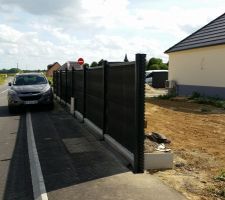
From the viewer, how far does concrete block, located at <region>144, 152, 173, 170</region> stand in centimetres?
748

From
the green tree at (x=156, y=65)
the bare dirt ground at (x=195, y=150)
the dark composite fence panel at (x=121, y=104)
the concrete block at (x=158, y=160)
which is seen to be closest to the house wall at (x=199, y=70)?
the bare dirt ground at (x=195, y=150)

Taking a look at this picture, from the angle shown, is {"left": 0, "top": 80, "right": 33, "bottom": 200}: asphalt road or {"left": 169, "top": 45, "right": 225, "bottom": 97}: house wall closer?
{"left": 0, "top": 80, "right": 33, "bottom": 200}: asphalt road

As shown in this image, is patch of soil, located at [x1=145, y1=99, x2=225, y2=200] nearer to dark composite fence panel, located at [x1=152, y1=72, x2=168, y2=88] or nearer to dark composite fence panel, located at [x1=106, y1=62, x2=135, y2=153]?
dark composite fence panel, located at [x1=106, y1=62, x2=135, y2=153]

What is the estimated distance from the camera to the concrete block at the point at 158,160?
748cm

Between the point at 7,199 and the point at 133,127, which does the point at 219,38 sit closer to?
the point at 133,127

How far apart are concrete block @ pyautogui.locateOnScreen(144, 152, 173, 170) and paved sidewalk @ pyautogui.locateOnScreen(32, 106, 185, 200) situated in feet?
1.39

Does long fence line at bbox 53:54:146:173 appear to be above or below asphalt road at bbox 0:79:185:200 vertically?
above

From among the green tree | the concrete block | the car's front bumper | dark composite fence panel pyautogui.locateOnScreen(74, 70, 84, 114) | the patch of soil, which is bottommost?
the patch of soil

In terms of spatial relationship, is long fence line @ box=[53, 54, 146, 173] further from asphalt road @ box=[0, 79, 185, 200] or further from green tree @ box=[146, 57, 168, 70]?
green tree @ box=[146, 57, 168, 70]

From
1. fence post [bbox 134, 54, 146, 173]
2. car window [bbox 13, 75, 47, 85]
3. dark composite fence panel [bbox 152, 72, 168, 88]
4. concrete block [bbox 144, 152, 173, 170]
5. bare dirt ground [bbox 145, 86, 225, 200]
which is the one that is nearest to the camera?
bare dirt ground [bbox 145, 86, 225, 200]

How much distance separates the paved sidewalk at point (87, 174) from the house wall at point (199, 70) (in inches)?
537

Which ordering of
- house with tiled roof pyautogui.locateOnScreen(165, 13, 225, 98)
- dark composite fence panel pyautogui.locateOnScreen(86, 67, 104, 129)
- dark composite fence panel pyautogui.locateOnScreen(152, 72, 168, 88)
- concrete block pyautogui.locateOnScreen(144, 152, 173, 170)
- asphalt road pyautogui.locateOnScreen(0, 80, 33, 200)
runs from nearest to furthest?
asphalt road pyautogui.locateOnScreen(0, 80, 33, 200) → concrete block pyautogui.locateOnScreen(144, 152, 173, 170) → dark composite fence panel pyautogui.locateOnScreen(86, 67, 104, 129) → house with tiled roof pyautogui.locateOnScreen(165, 13, 225, 98) → dark composite fence panel pyautogui.locateOnScreen(152, 72, 168, 88)

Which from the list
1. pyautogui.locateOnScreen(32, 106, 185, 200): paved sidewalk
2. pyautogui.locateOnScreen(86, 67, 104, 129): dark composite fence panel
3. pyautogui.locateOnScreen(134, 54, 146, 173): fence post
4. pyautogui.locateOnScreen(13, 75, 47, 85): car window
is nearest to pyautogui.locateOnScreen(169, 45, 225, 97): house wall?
pyautogui.locateOnScreen(13, 75, 47, 85): car window

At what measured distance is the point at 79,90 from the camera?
51.1 ft
